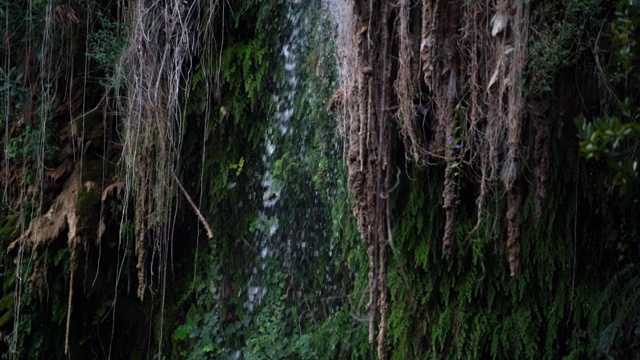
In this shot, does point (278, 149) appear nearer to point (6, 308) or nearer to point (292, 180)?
point (292, 180)

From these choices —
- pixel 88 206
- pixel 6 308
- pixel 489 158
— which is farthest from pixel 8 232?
pixel 489 158

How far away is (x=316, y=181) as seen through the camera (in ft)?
15.6

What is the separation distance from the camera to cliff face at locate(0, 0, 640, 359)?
3469 millimetres

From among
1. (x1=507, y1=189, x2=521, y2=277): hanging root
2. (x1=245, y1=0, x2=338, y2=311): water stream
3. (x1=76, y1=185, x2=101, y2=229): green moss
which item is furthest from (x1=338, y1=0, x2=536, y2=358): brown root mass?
(x1=76, y1=185, x2=101, y2=229): green moss

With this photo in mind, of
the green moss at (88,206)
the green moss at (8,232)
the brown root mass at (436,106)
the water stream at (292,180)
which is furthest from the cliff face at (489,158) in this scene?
the green moss at (8,232)

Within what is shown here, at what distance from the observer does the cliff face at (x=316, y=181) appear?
11.4 feet

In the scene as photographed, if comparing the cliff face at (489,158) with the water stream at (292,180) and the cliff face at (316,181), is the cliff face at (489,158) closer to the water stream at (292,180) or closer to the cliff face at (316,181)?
the cliff face at (316,181)

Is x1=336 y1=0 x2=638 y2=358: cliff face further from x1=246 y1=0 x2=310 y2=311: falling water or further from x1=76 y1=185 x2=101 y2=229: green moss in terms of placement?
x1=76 y1=185 x2=101 y2=229: green moss

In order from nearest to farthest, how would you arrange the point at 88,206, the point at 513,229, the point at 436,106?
the point at 513,229
the point at 436,106
the point at 88,206

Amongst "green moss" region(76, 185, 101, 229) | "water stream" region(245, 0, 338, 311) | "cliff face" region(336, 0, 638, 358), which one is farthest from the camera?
"water stream" region(245, 0, 338, 311)

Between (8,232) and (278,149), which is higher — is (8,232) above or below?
below

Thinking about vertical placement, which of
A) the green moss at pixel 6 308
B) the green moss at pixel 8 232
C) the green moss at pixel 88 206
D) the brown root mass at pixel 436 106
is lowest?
the green moss at pixel 6 308

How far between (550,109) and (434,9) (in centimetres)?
66

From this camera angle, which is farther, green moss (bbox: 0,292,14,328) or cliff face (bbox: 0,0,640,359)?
green moss (bbox: 0,292,14,328)
